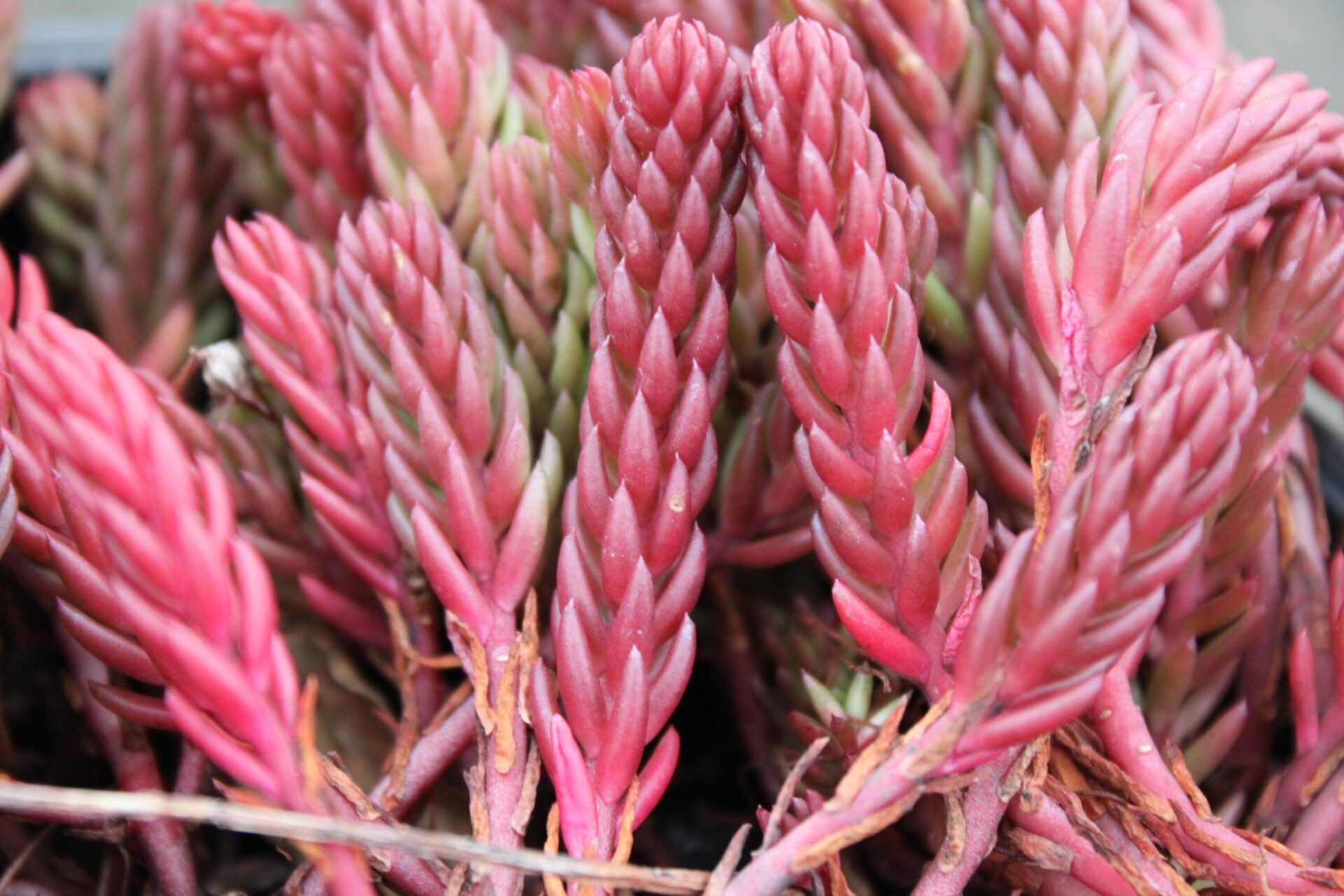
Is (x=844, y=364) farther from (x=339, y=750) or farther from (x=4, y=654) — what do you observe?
(x=4, y=654)

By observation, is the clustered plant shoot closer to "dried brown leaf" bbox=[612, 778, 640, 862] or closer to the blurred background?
"dried brown leaf" bbox=[612, 778, 640, 862]

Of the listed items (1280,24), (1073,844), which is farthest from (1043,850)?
(1280,24)

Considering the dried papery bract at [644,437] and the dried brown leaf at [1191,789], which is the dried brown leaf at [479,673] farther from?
the dried brown leaf at [1191,789]

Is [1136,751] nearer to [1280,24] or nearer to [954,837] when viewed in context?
[954,837]

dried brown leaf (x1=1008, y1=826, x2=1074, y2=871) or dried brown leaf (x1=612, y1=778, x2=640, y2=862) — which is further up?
dried brown leaf (x1=612, y1=778, x2=640, y2=862)

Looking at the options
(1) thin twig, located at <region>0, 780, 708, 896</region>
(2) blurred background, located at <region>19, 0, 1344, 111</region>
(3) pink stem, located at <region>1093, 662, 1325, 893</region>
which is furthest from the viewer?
(2) blurred background, located at <region>19, 0, 1344, 111</region>

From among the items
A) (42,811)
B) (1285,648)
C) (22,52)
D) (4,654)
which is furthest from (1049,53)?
(22,52)

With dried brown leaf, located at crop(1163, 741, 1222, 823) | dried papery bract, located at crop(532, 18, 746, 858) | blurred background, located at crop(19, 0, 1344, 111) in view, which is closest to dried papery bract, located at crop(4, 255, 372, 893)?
dried papery bract, located at crop(532, 18, 746, 858)
